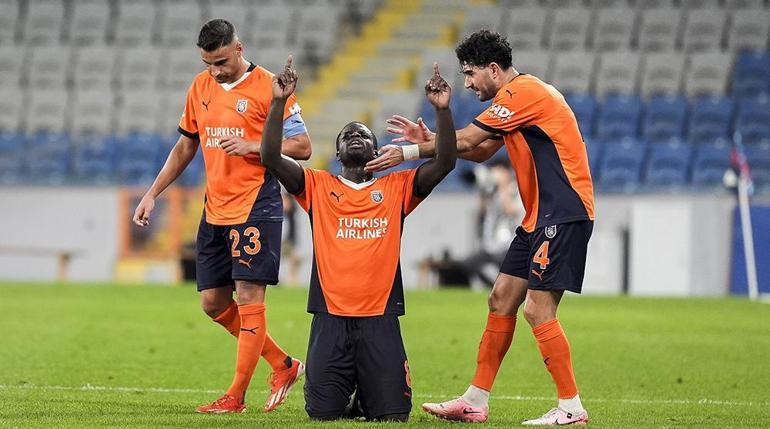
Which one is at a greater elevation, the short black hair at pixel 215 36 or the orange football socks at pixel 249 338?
the short black hair at pixel 215 36

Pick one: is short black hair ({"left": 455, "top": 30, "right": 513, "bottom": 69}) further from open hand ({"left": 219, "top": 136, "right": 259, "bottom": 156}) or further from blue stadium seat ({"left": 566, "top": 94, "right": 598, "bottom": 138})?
blue stadium seat ({"left": 566, "top": 94, "right": 598, "bottom": 138})

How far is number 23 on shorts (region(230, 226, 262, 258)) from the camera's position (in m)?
8.04

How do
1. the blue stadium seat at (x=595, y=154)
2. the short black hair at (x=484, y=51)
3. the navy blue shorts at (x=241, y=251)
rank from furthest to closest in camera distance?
the blue stadium seat at (x=595, y=154) < the navy blue shorts at (x=241, y=251) < the short black hair at (x=484, y=51)

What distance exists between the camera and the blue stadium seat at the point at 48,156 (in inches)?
993

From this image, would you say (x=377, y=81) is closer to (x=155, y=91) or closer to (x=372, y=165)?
(x=155, y=91)

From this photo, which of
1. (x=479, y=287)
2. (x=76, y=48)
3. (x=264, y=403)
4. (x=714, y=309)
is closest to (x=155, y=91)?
(x=76, y=48)

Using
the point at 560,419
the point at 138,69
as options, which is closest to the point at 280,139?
the point at 560,419

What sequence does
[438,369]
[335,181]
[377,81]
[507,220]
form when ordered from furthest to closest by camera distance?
[377,81], [507,220], [438,369], [335,181]

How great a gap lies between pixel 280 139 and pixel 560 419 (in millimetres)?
2038

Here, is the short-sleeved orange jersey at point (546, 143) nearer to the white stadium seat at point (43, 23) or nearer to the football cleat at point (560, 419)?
the football cleat at point (560, 419)

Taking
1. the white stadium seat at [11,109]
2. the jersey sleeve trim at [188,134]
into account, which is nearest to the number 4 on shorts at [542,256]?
the jersey sleeve trim at [188,134]

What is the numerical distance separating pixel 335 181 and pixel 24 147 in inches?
746

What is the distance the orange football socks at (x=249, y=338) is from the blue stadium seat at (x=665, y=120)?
18.0 m

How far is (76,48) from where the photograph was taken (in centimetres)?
2934
